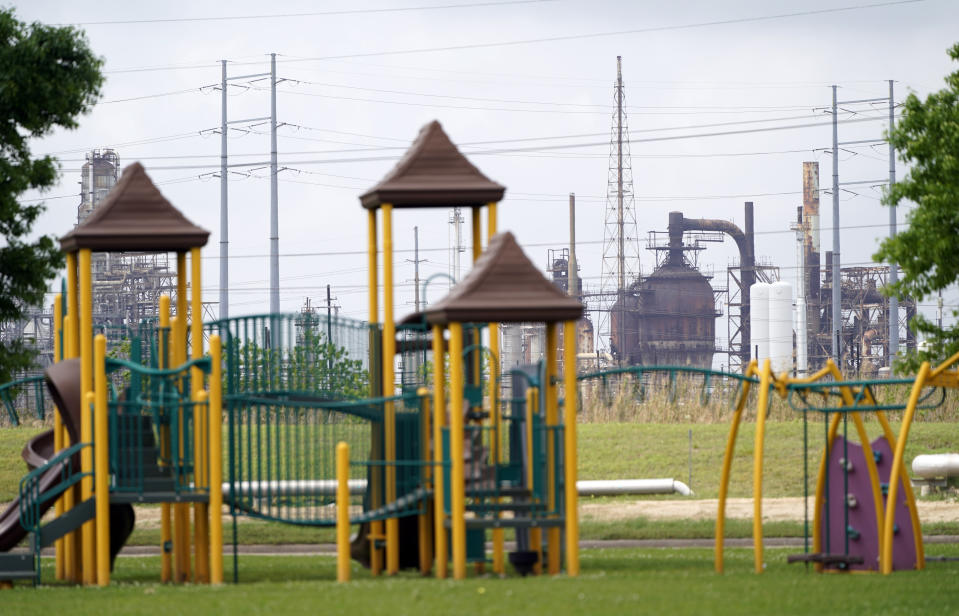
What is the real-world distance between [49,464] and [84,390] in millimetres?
852

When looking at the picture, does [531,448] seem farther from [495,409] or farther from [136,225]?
[136,225]

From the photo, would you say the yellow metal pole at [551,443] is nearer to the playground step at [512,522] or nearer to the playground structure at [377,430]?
the playground structure at [377,430]

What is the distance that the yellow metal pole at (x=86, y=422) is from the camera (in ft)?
45.6

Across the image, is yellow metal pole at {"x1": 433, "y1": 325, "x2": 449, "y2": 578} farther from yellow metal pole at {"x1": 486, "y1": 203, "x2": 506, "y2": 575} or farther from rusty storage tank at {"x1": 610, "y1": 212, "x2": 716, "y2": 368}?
rusty storage tank at {"x1": 610, "y1": 212, "x2": 716, "y2": 368}

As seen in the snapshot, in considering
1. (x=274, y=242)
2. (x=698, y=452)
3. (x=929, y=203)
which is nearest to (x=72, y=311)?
(x=929, y=203)

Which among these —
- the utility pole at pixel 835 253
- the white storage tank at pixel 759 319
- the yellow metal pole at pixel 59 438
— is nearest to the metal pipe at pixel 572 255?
the white storage tank at pixel 759 319

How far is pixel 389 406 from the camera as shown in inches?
566

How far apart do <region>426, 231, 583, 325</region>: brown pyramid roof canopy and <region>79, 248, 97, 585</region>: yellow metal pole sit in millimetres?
3690

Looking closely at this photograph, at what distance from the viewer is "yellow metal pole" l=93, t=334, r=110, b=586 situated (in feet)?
44.3

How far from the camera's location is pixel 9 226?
22.2 meters

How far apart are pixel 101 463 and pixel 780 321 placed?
4861 centimetres

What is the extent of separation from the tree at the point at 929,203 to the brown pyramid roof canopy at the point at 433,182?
26.3ft

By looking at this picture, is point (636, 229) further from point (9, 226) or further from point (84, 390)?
point (84, 390)

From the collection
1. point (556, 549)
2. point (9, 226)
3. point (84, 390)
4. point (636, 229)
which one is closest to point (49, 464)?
point (84, 390)
